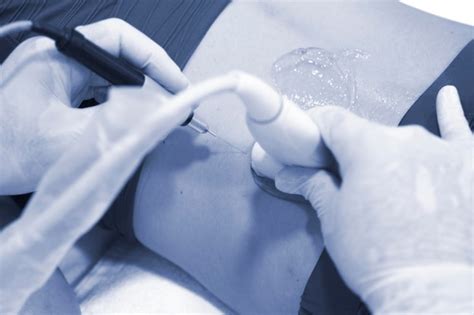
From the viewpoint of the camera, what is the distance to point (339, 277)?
2.02 ft

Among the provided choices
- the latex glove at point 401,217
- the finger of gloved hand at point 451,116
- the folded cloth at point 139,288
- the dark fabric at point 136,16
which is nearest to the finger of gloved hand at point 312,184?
the latex glove at point 401,217

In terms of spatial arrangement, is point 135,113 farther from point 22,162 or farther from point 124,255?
point 124,255

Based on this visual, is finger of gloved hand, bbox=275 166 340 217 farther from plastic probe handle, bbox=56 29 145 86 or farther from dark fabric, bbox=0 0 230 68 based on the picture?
dark fabric, bbox=0 0 230 68

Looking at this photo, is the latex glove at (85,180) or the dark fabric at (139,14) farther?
the dark fabric at (139,14)

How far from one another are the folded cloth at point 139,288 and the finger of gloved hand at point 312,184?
1.51 feet

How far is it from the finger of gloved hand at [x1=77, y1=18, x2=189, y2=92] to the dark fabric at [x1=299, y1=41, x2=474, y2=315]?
0.39m

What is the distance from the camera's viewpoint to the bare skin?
0.68 meters

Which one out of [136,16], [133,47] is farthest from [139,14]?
[133,47]

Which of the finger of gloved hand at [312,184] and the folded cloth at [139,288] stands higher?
the finger of gloved hand at [312,184]

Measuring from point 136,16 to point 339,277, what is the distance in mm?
639

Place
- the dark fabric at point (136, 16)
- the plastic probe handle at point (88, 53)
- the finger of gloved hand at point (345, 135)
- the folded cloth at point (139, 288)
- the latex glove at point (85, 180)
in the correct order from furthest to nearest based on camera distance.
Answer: the folded cloth at point (139, 288), the dark fabric at point (136, 16), the plastic probe handle at point (88, 53), the finger of gloved hand at point (345, 135), the latex glove at point (85, 180)

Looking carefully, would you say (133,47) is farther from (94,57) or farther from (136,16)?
(136,16)

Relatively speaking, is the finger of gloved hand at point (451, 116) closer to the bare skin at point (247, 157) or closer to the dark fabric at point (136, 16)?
the bare skin at point (247, 157)

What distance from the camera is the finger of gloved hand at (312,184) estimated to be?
57 cm
